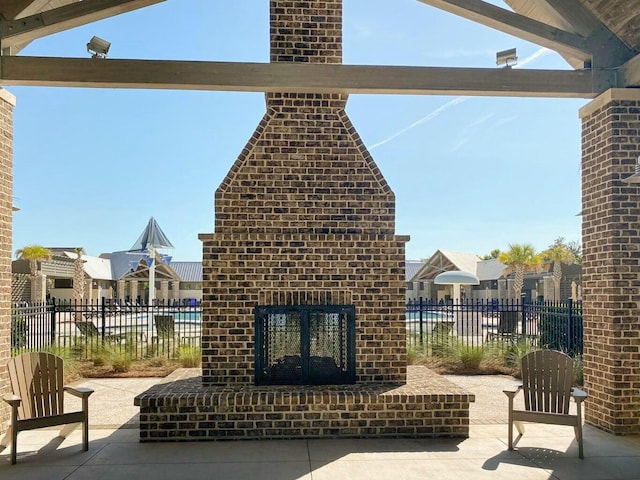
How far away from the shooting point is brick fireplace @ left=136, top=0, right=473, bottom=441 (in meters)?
5.55

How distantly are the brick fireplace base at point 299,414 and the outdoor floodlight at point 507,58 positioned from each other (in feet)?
12.6

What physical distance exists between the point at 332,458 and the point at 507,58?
483 cm

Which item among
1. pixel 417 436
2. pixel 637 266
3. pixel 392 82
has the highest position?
pixel 392 82

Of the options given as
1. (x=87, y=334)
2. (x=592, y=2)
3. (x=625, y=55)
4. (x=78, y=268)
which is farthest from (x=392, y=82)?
(x=78, y=268)

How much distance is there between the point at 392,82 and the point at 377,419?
3.81 metres

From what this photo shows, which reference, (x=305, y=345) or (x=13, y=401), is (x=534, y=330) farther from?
(x=13, y=401)

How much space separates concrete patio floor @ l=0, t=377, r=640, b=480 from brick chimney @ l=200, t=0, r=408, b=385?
943 millimetres

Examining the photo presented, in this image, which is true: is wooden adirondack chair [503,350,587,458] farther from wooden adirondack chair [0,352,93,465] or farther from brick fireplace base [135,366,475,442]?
wooden adirondack chair [0,352,93,465]

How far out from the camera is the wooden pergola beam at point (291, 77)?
17.3 ft

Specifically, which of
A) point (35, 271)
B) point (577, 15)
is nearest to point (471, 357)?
point (577, 15)

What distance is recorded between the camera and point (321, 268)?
5.69 m

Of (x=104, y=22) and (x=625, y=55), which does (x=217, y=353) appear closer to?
(x=104, y=22)

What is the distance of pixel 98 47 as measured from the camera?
17.5ft

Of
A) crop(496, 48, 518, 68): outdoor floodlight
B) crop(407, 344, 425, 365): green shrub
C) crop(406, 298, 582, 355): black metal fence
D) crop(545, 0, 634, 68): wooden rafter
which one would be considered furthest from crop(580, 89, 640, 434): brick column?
crop(407, 344, 425, 365): green shrub
